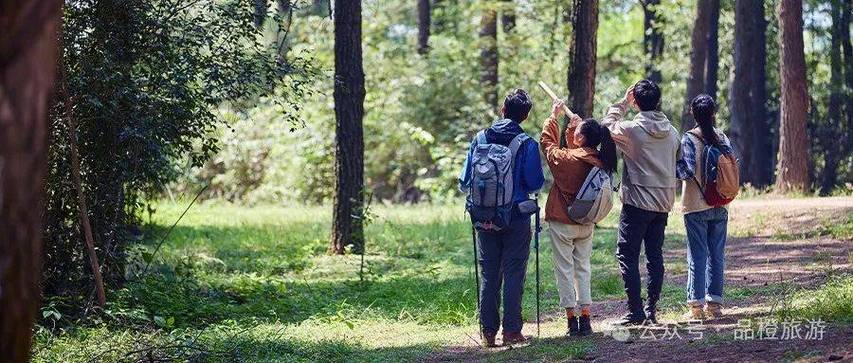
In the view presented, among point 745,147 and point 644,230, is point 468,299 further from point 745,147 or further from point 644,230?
point 745,147

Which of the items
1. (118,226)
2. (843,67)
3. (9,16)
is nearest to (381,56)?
(843,67)

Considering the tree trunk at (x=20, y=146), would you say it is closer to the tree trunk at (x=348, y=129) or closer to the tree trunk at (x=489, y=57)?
the tree trunk at (x=348, y=129)

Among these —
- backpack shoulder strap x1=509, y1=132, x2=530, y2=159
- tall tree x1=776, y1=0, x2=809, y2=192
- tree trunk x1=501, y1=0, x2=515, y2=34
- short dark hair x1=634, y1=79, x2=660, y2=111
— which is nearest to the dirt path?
backpack shoulder strap x1=509, y1=132, x2=530, y2=159

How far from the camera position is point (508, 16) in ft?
111

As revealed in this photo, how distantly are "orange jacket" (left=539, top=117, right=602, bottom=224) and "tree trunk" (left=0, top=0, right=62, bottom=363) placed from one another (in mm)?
5068

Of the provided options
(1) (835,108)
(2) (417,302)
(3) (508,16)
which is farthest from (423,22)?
(2) (417,302)

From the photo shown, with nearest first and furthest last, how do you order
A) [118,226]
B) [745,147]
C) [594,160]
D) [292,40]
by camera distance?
[594,160] → [118,226] → [745,147] → [292,40]

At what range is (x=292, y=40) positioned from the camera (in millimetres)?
34219

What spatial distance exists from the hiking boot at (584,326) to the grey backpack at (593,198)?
847 mm

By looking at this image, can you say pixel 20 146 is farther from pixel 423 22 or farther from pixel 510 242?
pixel 423 22

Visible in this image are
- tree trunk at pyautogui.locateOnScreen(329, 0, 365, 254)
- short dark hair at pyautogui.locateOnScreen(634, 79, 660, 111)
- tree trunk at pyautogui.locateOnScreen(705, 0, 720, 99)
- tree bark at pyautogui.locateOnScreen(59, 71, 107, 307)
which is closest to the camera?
short dark hair at pyautogui.locateOnScreen(634, 79, 660, 111)

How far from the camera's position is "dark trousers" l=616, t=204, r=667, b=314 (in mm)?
9555

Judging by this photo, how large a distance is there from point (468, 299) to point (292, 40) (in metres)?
23.3

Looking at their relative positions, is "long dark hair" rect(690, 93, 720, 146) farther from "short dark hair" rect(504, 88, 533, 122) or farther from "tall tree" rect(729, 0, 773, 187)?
"tall tree" rect(729, 0, 773, 187)
